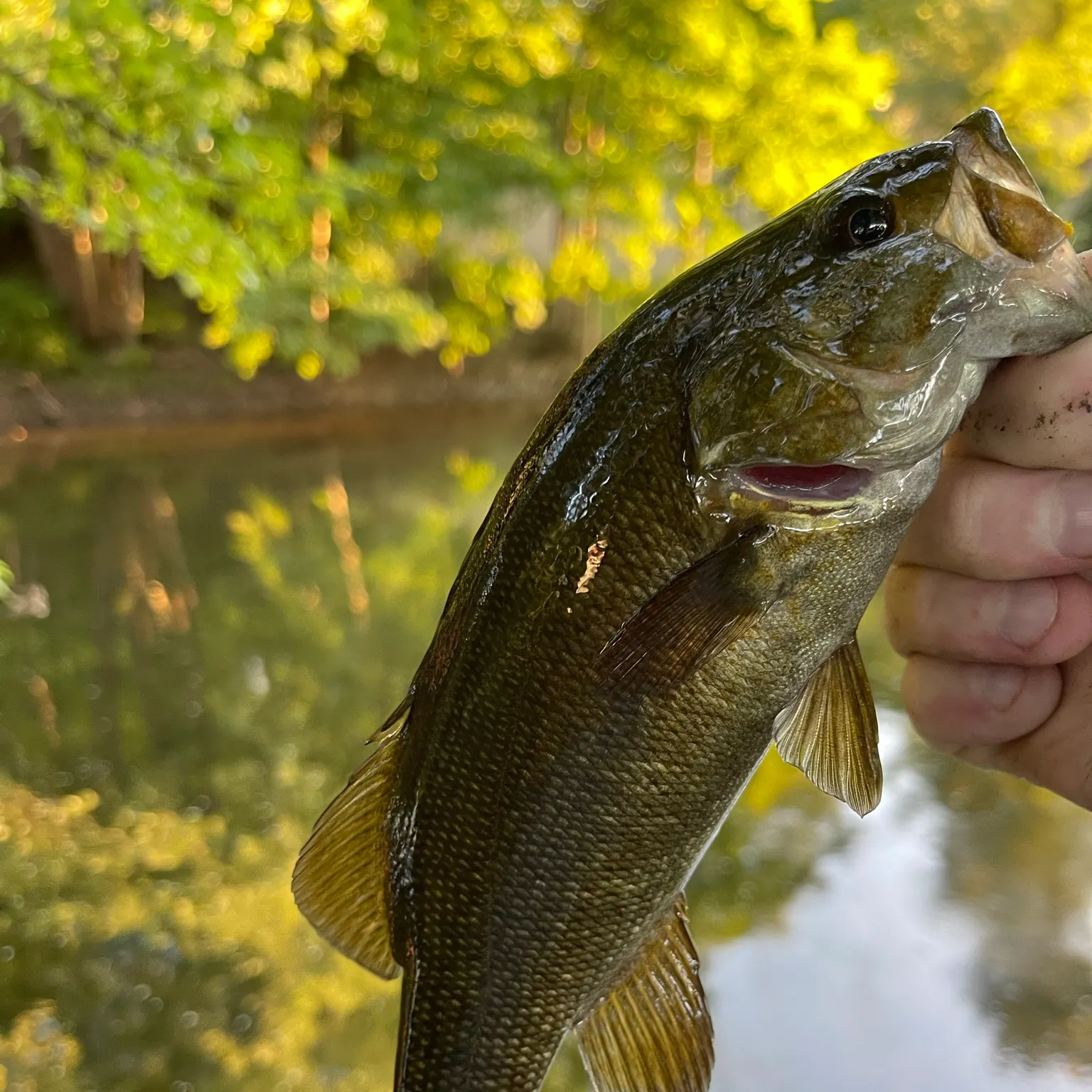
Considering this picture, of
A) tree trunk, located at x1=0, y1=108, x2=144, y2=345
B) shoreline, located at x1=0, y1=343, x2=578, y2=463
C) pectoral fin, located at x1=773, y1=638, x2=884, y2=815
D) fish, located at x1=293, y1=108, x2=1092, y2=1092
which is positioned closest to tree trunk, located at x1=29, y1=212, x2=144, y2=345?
tree trunk, located at x1=0, y1=108, x2=144, y2=345

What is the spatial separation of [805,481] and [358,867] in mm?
849

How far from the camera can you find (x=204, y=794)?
3.44 m

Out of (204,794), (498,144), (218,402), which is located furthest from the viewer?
(498,144)

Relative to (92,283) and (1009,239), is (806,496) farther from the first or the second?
(92,283)

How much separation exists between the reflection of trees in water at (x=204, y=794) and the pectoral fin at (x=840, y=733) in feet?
5.49

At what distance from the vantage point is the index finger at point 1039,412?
1096 mm

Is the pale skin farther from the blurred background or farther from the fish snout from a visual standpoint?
the blurred background

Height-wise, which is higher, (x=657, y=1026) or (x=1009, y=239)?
(x=1009, y=239)

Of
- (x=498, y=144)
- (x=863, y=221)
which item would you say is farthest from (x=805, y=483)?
(x=498, y=144)

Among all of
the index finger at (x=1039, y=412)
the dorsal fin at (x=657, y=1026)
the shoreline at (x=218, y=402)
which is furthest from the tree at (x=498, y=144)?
the dorsal fin at (x=657, y=1026)

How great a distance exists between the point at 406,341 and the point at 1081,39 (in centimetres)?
648

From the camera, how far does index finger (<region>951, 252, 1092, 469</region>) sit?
3.59 feet

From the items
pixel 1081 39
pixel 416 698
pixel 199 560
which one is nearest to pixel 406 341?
pixel 199 560

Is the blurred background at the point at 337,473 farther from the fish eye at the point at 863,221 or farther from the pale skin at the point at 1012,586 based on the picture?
the fish eye at the point at 863,221
